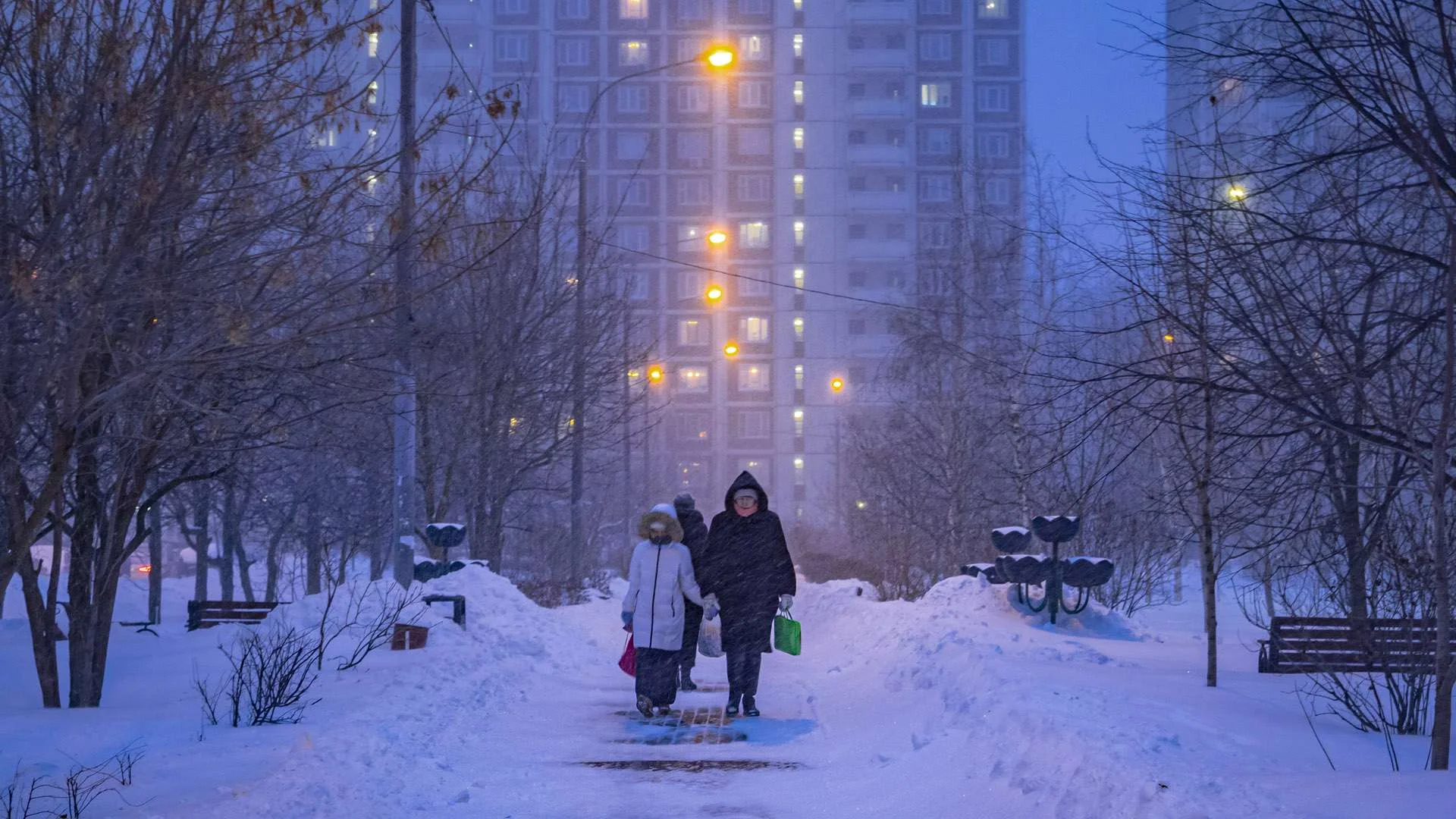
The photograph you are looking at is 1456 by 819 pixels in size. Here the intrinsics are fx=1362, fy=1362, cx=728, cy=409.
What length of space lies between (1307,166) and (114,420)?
9.26m

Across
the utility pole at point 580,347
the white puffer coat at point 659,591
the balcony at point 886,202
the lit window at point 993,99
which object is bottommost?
the white puffer coat at point 659,591

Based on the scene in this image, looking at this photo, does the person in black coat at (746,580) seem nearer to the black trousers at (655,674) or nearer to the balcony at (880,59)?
the black trousers at (655,674)

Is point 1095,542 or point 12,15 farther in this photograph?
point 1095,542

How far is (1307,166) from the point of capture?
8.90 metres

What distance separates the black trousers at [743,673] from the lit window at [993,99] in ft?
238

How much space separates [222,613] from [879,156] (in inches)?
2455

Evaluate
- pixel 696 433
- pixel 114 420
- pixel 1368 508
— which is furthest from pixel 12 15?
pixel 696 433

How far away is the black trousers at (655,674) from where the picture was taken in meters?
12.4

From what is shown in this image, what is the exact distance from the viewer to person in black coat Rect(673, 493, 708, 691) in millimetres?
13219

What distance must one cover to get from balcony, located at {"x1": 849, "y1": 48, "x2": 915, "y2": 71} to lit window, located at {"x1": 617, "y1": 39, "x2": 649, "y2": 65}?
1237 centimetres

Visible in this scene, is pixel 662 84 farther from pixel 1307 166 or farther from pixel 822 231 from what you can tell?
pixel 1307 166

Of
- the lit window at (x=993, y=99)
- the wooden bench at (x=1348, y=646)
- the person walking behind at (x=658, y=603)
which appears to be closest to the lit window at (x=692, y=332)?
the lit window at (x=993, y=99)

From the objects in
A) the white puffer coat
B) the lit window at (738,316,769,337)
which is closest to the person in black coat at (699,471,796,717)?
the white puffer coat

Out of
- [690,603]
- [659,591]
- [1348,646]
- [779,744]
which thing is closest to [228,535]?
[690,603]
